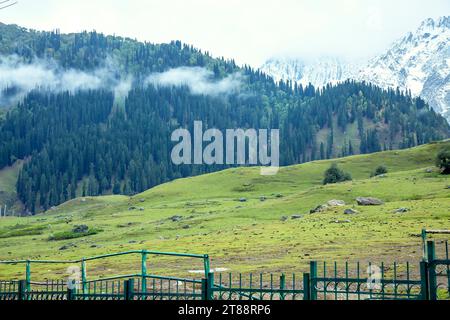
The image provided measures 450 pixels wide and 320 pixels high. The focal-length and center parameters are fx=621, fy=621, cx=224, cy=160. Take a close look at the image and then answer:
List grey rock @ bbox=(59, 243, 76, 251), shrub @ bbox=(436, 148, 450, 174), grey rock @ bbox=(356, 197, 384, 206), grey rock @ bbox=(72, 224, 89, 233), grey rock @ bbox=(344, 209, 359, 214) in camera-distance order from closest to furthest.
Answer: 1. grey rock @ bbox=(344, 209, 359, 214)
2. grey rock @ bbox=(356, 197, 384, 206)
3. grey rock @ bbox=(59, 243, 76, 251)
4. grey rock @ bbox=(72, 224, 89, 233)
5. shrub @ bbox=(436, 148, 450, 174)

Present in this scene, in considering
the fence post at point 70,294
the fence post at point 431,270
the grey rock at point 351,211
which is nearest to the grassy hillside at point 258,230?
the grey rock at point 351,211

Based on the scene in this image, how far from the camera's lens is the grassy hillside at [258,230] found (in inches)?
2534

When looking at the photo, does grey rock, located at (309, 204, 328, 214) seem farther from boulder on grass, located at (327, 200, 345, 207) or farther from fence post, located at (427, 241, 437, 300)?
fence post, located at (427, 241, 437, 300)

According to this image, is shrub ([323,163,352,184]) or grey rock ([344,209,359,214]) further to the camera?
shrub ([323,163,352,184])

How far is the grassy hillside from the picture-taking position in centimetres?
6438

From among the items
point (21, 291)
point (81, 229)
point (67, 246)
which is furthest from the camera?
point (81, 229)

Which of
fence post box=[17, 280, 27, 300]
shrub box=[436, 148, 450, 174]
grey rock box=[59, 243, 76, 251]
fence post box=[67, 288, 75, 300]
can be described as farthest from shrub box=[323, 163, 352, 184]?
fence post box=[67, 288, 75, 300]

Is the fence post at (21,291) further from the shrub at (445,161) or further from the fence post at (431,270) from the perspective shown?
the shrub at (445,161)

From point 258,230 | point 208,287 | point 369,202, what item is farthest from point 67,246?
point 208,287

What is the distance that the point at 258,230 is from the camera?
93188mm

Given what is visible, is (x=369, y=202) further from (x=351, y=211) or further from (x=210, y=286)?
(x=210, y=286)

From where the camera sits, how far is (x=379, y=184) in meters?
130
